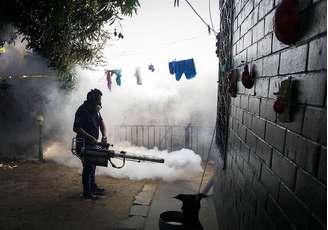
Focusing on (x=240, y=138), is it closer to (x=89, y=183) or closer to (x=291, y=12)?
(x=291, y=12)

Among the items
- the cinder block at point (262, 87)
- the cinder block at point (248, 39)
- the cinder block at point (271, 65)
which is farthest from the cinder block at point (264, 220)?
the cinder block at point (248, 39)

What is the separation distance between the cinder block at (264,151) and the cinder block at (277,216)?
11.4 inches

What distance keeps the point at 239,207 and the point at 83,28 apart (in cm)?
610

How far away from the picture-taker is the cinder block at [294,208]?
5.02 ft

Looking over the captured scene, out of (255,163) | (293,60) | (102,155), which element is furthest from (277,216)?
(102,155)

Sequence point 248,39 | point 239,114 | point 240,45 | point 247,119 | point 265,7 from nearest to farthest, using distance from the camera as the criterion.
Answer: point 265,7, point 247,119, point 248,39, point 239,114, point 240,45

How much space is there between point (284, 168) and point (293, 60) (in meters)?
0.69

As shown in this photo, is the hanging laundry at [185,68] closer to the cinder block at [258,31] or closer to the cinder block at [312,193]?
the cinder block at [258,31]

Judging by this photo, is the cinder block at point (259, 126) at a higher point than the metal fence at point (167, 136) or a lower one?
higher

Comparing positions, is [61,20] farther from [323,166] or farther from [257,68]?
[323,166]

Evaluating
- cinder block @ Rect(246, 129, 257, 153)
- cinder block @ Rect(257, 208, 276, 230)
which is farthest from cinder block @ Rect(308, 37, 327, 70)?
cinder block @ Rect(246, 129, 257, 153)

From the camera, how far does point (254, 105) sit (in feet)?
9.34

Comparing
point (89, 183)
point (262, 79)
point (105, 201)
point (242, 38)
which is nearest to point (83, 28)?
point (89, 183)

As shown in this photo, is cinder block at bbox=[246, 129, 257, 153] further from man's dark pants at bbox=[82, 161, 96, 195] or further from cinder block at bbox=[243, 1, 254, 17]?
man's dark pants at bbox=[82, 161, 96, 195]
